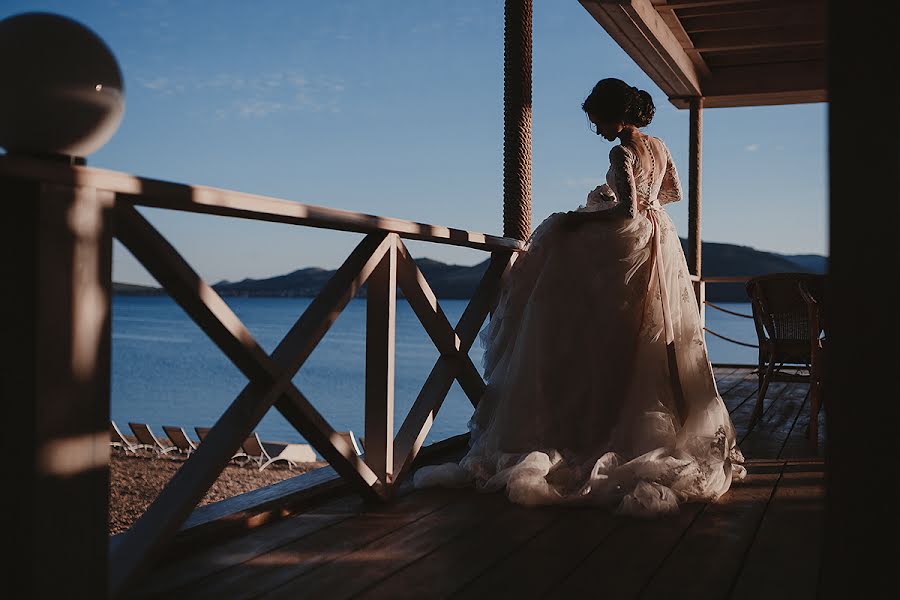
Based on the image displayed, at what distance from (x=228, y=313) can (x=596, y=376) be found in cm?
147

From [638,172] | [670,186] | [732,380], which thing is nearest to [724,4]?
[670,186]

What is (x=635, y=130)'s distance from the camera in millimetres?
3119

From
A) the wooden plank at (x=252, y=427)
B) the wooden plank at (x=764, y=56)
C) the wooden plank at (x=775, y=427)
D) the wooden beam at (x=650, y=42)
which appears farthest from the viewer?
the wooden plank at (x=764, y=56)

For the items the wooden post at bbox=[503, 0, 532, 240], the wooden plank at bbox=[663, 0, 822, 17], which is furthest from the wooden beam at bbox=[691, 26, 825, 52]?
the wooden post at bbox=[503, 0, 532, 240]

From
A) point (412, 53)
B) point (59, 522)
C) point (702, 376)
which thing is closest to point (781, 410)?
point (702, 376)

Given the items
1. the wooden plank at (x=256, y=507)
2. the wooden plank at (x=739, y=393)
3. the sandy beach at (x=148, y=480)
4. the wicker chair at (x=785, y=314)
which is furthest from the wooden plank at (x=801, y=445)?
the sandy beach at (x=148, y=480)

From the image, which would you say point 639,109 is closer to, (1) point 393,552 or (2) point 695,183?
(1) point 393,552

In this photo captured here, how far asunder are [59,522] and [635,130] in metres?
2.47

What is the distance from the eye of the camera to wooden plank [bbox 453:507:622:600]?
1.77m

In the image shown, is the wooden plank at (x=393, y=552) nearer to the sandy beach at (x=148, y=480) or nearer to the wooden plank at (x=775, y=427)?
the wooden plank at (x=775, y=427)

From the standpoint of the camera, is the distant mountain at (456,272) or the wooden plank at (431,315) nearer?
the wooden plank at (431,315)

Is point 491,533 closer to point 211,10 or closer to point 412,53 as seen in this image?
point 412,53

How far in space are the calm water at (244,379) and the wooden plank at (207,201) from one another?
20.3 metres

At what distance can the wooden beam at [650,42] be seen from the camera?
14.6 ft
